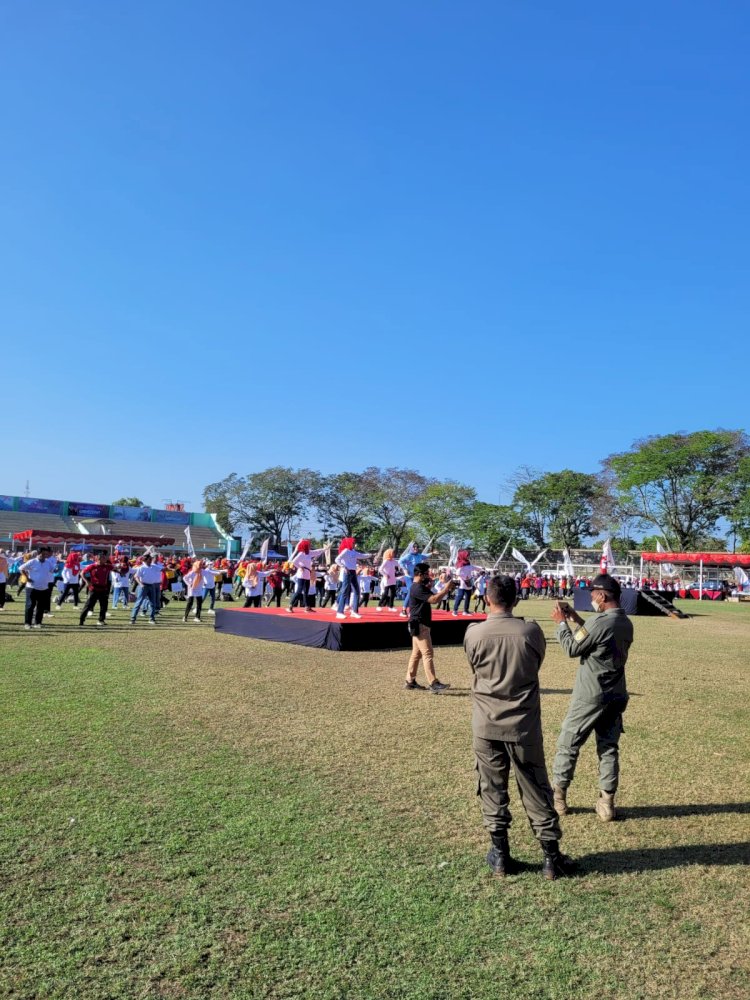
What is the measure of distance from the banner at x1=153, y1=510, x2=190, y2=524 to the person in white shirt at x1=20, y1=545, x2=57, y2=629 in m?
63.2

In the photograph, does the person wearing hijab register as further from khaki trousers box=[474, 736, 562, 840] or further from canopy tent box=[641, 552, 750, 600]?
canopy tent box=[641, 552, 750, 600]

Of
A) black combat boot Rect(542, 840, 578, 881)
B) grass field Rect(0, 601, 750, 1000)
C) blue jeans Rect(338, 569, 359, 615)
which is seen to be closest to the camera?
grass field Rect(0, 601, 750, 1000)

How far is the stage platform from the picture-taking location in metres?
14.1

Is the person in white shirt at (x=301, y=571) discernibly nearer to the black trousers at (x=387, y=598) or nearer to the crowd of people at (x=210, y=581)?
the crowd of people at (x=210, y=581)

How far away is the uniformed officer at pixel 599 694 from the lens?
5.44 meters

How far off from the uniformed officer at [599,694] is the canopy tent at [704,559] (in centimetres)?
4897

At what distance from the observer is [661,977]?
3377 millimetres

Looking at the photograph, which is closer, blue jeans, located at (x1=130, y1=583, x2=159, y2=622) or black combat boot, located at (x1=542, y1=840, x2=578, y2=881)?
black combat boot, located at (x1=542, y1=840, x2=578, y2=881)

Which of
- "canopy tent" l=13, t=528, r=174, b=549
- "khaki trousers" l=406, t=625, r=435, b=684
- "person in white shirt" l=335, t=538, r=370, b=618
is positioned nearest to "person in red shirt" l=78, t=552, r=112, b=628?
"person in white shirt" l=335, t=538, r=370, b=618

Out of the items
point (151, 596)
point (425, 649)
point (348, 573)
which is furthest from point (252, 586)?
point (425, 649)

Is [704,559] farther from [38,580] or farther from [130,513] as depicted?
[130,513]

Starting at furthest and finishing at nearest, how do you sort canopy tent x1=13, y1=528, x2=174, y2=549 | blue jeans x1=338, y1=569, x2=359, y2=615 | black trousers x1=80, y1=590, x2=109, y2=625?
1. canopy tent x1=13, y1=528, x2=174, y2=549
2. black trousers x1=80, y1=590, x2=109, y2=625
3. blue jeans x1=338, y1=569, x2=359, y2=615

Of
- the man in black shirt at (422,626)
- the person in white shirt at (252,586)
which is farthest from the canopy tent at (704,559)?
the man in black shirt at (422,626)

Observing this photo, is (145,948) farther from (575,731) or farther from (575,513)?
(575,513)
